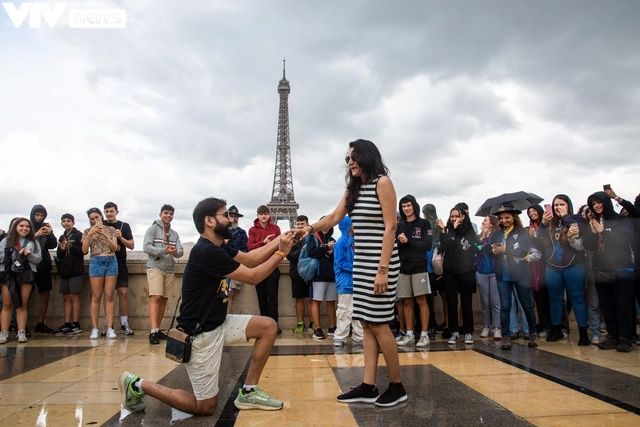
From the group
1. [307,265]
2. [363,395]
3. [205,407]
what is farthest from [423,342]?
[205,407]

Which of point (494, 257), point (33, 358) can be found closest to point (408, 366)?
point (494, 257)

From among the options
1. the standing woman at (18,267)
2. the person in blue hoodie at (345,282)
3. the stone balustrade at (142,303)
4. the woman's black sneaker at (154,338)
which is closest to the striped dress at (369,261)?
the person in blue hoodie at (345,282)

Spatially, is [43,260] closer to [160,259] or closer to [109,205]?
[109,205]

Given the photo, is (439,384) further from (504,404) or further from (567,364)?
(567,364)

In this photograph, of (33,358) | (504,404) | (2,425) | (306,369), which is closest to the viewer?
(2,425)

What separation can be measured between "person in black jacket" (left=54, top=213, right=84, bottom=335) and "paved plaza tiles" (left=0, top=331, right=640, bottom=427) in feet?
4.17

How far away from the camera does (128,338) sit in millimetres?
7379

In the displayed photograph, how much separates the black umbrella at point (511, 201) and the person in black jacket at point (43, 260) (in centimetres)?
736

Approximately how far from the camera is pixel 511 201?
28.0 feet

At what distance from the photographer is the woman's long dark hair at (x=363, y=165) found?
3.68 meters

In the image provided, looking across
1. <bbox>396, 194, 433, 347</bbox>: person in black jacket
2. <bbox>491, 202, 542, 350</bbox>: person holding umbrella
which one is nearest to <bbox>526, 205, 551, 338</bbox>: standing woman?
<bbox>491, 202, 542, 350</bbox>: person holding umbrella

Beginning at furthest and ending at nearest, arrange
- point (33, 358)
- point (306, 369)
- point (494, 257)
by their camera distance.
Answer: point (494, 257), point (33, 358), point (306, 369)

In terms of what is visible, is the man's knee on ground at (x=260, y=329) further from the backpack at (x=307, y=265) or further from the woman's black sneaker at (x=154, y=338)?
the woman's black sneaker at (x=154, y=338)

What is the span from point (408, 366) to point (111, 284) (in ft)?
16.2
